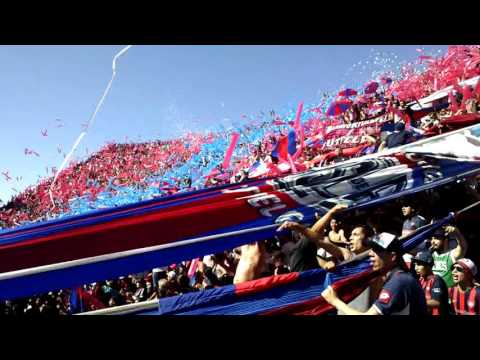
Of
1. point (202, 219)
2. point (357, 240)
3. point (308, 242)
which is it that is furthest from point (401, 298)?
point (202, 219)

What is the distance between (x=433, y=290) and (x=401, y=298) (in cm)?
85

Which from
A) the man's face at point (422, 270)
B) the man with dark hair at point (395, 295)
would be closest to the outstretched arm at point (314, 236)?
the man's face at point (422, 270)

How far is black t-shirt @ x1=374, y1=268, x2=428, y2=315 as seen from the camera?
1875 millimetres

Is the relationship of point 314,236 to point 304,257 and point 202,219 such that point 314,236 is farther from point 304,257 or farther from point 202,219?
point 202,219

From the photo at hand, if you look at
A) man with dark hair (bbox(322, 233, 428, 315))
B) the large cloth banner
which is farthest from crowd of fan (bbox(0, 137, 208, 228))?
man with dark hair (bbox(322, 233, 428, 315))

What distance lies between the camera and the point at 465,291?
2662 millimetres

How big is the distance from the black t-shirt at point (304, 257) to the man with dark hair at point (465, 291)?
2.98ft

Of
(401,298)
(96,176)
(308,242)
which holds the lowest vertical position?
(401,298)

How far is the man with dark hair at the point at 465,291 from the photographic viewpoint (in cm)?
258

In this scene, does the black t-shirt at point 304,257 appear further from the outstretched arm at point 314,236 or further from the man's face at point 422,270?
the man's face at point 422,270

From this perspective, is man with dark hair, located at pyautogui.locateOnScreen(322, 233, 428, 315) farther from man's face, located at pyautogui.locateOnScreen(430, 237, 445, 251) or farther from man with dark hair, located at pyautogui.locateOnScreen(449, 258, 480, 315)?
man's face, located at pyautogui.locateOnScreen(430, 237, 445, 251)

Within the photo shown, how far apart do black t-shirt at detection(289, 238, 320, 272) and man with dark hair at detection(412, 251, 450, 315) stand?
2.29ft
